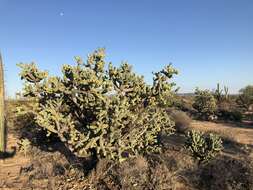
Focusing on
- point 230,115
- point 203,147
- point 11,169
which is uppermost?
point 230,115

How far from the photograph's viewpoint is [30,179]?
6457 mm

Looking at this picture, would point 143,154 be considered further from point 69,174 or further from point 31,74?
point 31,74

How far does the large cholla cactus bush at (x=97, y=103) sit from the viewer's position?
218 inches

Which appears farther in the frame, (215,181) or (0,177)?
(0,177)

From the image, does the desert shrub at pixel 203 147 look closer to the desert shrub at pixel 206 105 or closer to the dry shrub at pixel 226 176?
the dry shrub at pixel 226 176

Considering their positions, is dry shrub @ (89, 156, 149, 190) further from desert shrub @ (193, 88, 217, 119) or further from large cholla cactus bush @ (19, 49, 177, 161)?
desert shrub @ (193, 88, 217, 119)

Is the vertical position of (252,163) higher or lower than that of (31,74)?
lower

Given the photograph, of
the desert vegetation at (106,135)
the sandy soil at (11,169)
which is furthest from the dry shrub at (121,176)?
the sandy soil at (11,169)

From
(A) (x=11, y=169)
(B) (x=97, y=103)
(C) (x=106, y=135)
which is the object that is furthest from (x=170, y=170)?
(A) (x=11, y=169)

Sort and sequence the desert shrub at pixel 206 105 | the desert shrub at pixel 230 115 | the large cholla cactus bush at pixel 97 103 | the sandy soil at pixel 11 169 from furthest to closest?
1. the desert shrub at pixel 206 105
2. the desert shrub at pixel 230 115
3. the sandy soil at pixel 11 169
4. the large cholla cactus bush at pixel 97 103

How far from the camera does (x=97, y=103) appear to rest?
579 centimetres

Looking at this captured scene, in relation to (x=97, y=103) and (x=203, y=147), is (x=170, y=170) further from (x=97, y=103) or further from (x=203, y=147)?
(x=97, y=103)

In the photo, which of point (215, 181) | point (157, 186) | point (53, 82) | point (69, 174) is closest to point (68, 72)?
point (53, 82)

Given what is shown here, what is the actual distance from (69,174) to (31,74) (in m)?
2.78
